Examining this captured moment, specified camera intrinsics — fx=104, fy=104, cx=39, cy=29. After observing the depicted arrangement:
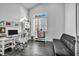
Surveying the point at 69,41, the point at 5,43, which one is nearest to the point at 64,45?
the point at 69,41

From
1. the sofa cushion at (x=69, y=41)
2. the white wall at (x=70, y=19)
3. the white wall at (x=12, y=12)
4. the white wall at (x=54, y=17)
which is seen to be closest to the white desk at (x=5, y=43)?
the white wall at (x=12, y=12)

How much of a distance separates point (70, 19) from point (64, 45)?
0.65 meters

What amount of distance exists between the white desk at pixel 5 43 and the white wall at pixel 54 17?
2.65 ft

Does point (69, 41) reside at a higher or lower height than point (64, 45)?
higher

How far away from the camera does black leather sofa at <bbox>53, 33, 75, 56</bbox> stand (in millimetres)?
2359

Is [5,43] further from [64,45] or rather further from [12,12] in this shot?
[64,45]

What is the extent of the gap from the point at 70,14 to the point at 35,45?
1117 mm

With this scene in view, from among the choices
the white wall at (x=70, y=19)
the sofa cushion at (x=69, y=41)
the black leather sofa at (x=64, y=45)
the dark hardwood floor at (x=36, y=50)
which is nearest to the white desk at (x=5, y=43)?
the dark hardwood floor at (x=36, y=50)

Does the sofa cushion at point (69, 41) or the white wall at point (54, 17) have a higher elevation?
the white wall at point (54, 17)

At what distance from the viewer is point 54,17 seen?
2504mm

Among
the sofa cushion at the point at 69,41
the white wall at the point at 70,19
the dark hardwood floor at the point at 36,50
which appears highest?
the white wall at the point at 70,19

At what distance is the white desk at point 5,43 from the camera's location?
245 cm

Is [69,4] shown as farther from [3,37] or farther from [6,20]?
[3,37]

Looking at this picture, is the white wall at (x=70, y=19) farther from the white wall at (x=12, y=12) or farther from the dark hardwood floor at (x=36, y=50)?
the white wall at (x=12, y=12)
